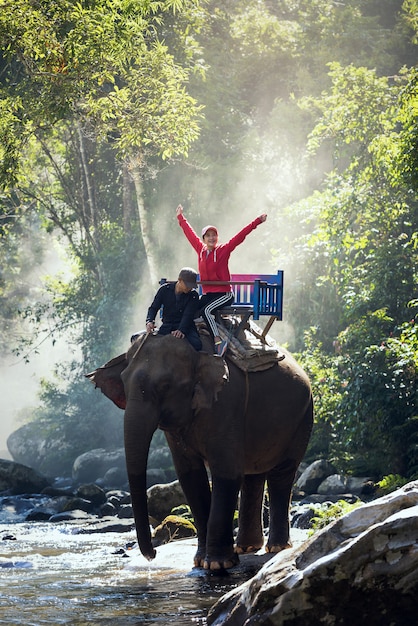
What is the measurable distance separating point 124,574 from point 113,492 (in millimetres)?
13587

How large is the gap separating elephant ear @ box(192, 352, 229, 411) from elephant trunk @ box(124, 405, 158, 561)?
0.61 meters

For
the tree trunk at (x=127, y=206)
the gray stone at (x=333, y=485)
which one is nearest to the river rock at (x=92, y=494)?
the gray stone at (x=333, y=485)

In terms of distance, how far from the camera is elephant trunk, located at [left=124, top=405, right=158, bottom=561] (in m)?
10.0

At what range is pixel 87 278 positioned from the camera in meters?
37.8

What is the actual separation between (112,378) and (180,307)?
975 millimetres

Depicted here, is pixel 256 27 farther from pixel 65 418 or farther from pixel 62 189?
pixel 65 418

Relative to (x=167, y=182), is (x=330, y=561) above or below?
below

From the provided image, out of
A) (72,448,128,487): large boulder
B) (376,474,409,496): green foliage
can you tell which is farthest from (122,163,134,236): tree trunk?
(376,474,409,496): green foliage

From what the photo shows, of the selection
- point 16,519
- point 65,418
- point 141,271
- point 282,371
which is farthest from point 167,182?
point 282,371

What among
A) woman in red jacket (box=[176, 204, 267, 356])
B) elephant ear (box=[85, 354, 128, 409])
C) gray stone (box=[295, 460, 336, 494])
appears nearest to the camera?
elephant ear (box=[85, 354, 128, 409])

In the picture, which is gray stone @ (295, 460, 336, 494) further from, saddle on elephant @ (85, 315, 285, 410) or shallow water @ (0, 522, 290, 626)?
saddle on elephant @ (85, 315, 285, 410)

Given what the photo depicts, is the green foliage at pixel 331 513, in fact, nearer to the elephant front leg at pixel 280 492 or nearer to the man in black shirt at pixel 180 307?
the elephant front leg at pixel 280 492

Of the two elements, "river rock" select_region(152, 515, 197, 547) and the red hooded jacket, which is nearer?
the red hooded jacket

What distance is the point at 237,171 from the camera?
3531 cm
